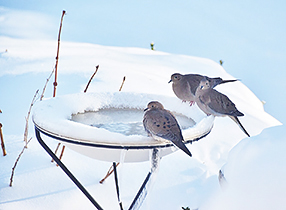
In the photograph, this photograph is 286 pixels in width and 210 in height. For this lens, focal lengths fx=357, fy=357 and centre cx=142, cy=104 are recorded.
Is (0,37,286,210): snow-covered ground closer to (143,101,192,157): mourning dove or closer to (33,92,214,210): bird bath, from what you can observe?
(33,92,214,210): bird bath

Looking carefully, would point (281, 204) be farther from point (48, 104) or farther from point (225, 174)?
point (48, 104)

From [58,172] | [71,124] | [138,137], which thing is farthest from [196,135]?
[58,172]

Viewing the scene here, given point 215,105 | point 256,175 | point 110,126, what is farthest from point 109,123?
point 256,175

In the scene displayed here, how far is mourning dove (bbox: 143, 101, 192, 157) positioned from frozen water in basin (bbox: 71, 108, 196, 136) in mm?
122

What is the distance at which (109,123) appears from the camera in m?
1.25

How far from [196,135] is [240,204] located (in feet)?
1.30

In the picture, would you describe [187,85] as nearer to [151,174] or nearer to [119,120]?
[119,120]

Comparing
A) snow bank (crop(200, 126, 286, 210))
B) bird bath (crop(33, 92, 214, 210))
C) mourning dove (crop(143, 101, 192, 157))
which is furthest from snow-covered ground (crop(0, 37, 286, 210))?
mourning dove (crop(143, 101, 192, 157))

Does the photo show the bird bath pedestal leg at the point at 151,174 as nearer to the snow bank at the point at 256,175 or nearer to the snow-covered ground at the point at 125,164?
the snow-covered ground at the point at 125,164

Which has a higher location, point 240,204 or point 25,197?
point 240,204

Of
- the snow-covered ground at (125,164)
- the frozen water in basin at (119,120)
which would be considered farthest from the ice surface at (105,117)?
the snow-covered ground at (125,164)

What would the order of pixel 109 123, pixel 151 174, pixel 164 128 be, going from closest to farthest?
pixel 164 128 < pixel 151 174 < pixel 109 123

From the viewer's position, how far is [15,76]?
8.38ft

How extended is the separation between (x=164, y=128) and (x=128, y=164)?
3.55 feet
